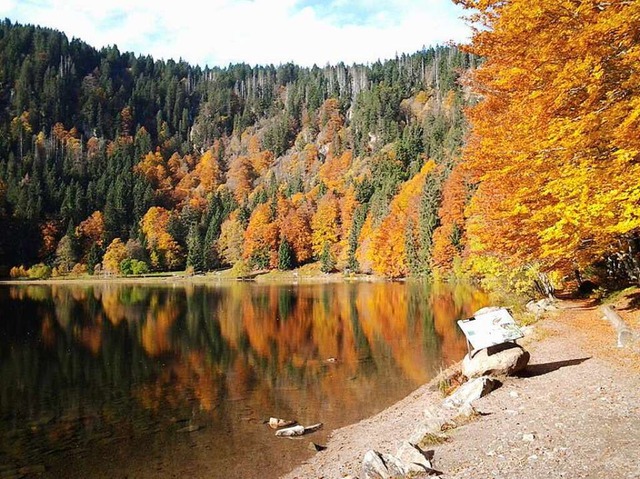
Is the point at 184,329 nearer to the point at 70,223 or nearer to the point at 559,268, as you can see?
the point at 559,268

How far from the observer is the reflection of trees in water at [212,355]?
19719 mm

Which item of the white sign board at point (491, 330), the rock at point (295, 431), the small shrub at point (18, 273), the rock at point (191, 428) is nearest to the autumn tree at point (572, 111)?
the white sign board at point (491, 330)

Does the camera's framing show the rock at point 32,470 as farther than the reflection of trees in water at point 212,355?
No

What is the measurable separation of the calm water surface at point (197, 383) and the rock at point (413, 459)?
512 cm

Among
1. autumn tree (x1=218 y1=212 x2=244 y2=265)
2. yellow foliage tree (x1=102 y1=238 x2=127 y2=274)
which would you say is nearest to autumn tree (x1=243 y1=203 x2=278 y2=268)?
autumn tree (x1=218 y1=212 x2=244 y2=265)

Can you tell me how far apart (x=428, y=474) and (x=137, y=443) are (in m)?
10.3

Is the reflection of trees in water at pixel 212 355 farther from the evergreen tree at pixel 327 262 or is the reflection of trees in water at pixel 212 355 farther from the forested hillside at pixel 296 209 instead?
the evergreen tree at pixel 327 262

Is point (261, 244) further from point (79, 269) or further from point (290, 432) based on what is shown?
point (290, 432)

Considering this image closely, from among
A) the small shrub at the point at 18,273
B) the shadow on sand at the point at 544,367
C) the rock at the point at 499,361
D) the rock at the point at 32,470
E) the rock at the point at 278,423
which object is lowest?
the rock at the point at 32,470

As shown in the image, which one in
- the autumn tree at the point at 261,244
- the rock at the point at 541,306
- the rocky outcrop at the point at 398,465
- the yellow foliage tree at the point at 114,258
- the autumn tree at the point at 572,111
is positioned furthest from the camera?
the yellow foliage tree at the point at 114,258

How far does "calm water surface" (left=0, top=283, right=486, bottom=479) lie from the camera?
1428 centimetres

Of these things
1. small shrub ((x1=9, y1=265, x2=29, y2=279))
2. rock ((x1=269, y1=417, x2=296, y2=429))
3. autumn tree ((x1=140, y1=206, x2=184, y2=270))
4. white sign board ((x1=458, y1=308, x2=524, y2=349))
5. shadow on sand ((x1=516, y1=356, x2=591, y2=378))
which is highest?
autumn tree ((x1=140, y1=206, x2=184, y2=270))

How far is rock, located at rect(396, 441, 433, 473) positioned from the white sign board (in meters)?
5.29

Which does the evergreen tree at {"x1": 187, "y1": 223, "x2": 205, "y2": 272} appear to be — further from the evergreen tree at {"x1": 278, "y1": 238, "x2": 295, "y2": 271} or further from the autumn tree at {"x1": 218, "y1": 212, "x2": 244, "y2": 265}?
the evergreen tree at {"x1": 278, "y1": 238, "x2": 295, "y2": 271}
